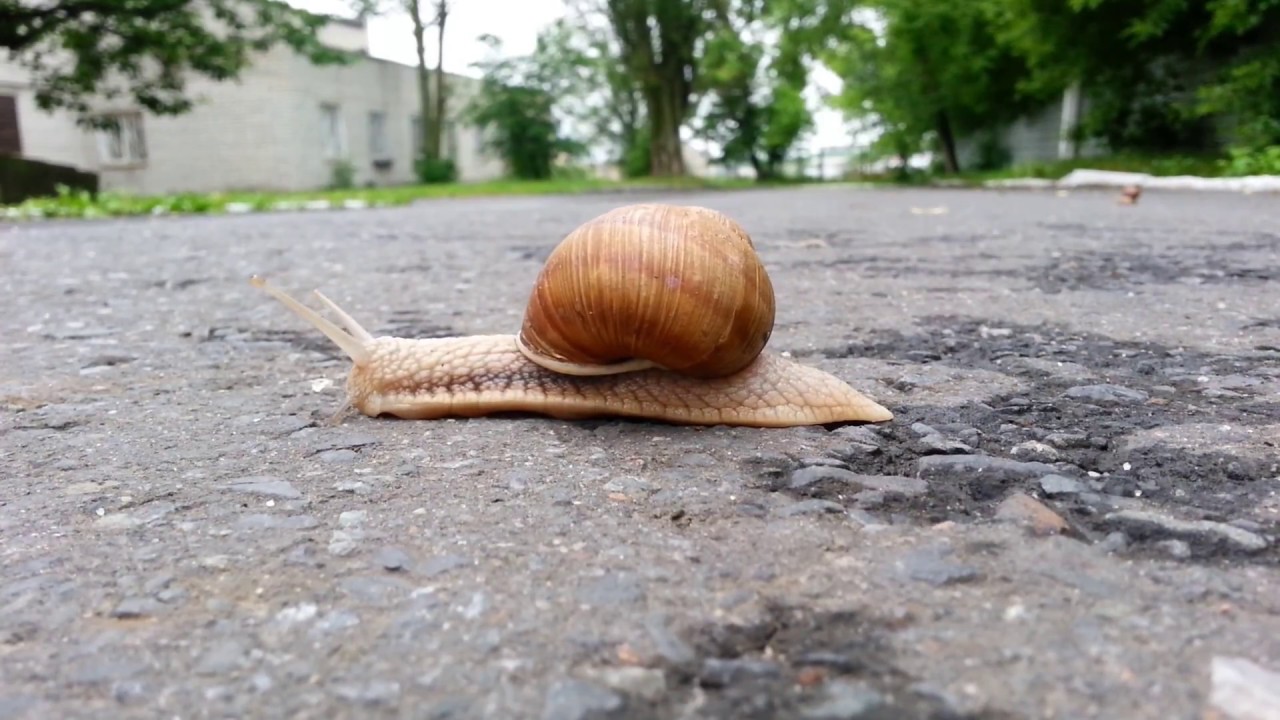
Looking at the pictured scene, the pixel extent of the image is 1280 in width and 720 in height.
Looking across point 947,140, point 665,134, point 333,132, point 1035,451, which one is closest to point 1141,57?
point 947,140

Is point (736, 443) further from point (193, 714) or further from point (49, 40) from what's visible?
point (49, 40)

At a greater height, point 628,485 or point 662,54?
point 662,54

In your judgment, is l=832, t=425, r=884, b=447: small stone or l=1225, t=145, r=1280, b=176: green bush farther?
l=1225, t=145, r=1280, b=176: green bush

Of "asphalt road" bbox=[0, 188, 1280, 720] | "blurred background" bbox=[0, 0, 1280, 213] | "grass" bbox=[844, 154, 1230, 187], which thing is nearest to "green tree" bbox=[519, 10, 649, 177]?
"blurred background" bbox=[0, 0, 1280, 213]

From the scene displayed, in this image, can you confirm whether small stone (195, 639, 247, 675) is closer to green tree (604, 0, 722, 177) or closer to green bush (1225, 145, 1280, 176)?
green bush (1225, 145, 1280, 176)

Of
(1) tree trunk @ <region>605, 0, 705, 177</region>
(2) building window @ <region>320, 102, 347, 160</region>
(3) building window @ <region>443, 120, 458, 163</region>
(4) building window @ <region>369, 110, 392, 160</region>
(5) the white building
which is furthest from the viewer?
(3) building window @ <region>443, 120, 458, 163</region>

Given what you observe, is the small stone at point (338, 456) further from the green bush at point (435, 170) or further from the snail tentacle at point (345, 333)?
the green bush at point (435, 170)

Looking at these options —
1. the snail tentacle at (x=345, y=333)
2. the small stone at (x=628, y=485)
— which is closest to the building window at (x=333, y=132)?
the snail tentacle at (x=345, y=333)

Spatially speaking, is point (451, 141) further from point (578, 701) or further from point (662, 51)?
point (578, 701)
